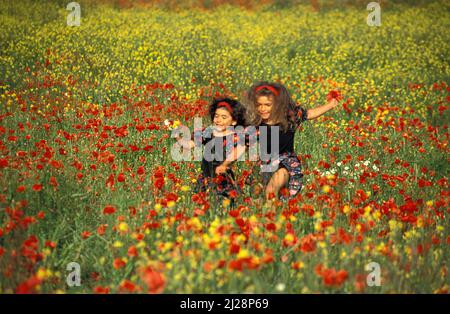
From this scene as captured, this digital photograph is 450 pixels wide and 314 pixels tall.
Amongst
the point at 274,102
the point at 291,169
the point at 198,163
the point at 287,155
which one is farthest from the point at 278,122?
the point at 198,163

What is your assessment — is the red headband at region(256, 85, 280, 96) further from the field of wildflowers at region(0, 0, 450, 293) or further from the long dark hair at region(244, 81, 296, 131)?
the field of wildflowers at region(0, 0, 450, 293)

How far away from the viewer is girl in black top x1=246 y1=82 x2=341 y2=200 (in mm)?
4367

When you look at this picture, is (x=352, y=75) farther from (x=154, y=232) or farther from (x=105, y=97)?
(x=154, y=232)

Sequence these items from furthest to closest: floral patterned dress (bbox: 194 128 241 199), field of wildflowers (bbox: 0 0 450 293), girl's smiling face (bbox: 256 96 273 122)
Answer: girl's smiling face (bbox: 256 96 273 122), floral patterned dress (bbox: 194 128 241 199), field of wildflowers (bbox: 0 0 450 293)

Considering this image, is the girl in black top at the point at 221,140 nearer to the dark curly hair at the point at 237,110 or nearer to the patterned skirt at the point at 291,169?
the dark curly hair at the point at 237,110

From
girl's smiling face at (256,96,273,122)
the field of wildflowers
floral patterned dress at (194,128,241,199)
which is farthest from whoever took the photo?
girl's smiling face at (256,96,273,122)

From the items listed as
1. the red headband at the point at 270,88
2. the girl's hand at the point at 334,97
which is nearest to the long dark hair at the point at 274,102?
the red headband at the point at 270,88

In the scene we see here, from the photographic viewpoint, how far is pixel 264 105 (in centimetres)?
442

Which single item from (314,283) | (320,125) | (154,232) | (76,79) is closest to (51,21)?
(76,79)

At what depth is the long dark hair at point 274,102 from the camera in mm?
4367

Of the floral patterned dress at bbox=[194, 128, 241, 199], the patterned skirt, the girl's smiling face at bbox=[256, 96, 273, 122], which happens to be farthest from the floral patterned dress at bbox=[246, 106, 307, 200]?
the floral patterned dress at bbox=[194, 128, 241, 199]

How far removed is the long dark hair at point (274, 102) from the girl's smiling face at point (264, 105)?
0.02 m

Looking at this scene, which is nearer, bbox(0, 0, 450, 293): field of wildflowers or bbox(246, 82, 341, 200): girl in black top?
bbox(0, 0, 450, 293): field of wildflowers

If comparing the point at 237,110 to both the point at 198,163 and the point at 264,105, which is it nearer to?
the point at 264,105
